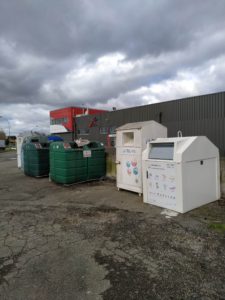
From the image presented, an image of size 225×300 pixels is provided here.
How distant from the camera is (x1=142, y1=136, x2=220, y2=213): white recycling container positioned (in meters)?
4.01

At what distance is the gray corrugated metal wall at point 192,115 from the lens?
41.7ft

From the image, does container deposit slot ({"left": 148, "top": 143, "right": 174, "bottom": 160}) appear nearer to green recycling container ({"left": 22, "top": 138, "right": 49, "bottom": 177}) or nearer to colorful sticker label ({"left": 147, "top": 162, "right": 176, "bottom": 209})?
colorful sticker label ({"left": 147, "top": 162, "right": 176, "bottom": 209})

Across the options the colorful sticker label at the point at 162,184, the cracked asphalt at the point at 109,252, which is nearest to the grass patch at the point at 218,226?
the cracked asphalt at the point at 109,252

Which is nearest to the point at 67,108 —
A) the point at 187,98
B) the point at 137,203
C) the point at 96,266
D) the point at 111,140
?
the point at 111,140

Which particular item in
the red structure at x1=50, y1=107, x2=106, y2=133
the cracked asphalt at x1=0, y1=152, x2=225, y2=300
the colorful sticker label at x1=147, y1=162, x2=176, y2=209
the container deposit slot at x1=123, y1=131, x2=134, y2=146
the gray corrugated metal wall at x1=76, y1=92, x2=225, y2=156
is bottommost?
the cracked asphalt at x1=0, y1=152, x2=225, y2=300

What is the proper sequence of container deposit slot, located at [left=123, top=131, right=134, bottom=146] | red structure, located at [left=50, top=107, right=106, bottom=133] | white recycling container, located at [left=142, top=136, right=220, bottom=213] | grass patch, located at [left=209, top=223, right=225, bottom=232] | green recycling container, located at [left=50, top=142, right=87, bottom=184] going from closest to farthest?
grass patch, located at [left=209, top=223, right=225, bottom=232]
white recycling container, located at [left=142, top=136, right=220, bottom=213]
container deposit slot, located at [left=123, top=131, right=134, bottom=146]
green recycling container, located at [left=50, top=142, right=87, bottom=184]
red structure, located at [left=50, top=107, right=106, bottom=133]

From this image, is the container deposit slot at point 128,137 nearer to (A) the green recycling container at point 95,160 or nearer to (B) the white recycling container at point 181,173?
(B) the white recycling container at point 181,173

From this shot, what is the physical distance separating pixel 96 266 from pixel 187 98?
13705mm

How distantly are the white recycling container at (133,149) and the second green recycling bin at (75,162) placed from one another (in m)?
1.56

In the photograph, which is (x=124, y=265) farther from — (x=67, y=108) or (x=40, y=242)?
(x=67, y=108)

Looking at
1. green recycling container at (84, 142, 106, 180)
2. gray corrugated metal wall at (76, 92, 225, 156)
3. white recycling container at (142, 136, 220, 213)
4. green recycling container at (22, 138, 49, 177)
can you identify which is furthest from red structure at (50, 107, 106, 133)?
white recycling container at (142, 136, 220, 213)

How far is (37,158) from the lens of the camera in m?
8.27

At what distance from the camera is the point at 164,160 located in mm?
4215

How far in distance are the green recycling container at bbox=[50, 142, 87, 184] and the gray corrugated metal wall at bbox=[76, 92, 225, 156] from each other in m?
9.18
